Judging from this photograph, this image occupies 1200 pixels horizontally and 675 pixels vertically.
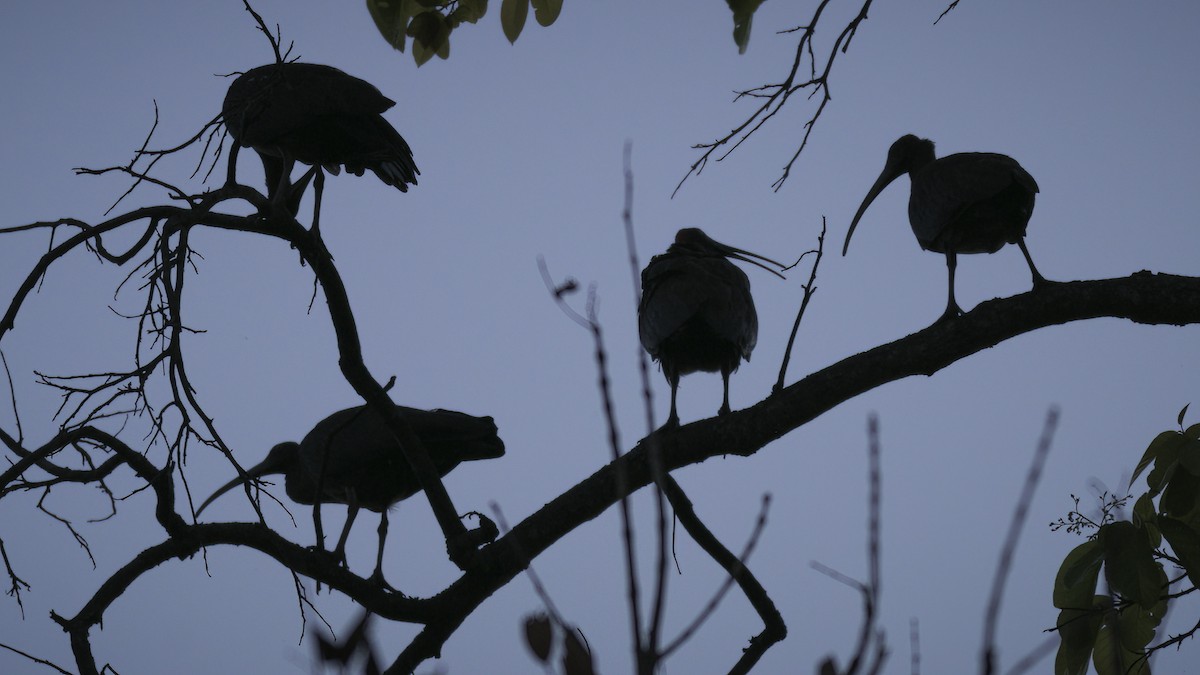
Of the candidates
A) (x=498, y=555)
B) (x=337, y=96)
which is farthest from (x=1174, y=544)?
(x=337, y=96)

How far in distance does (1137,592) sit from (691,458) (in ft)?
5.41

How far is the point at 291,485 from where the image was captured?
811 cm

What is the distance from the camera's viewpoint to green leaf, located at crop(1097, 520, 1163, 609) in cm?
288

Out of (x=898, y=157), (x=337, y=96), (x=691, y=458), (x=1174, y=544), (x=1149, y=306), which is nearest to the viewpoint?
(x=1174, y=544)

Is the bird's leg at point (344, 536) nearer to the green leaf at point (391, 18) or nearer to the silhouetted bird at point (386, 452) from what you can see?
the silhouetted bird at point (386, 452)

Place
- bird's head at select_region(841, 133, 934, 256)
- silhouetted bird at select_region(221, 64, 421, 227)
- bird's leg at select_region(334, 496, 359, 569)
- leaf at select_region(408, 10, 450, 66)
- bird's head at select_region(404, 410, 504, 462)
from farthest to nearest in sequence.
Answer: bird's head at select_region(841, 133, 934, 256)
silhouetted bird at select_region(221, 64, 421, 227)
bird's head at select_region(404, 410, 504, 462)
bird's leg at select_region(334, 496, 359, 569)
leaf at select_region(408, 10, 450, 66)

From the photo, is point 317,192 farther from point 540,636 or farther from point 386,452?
point 540,636

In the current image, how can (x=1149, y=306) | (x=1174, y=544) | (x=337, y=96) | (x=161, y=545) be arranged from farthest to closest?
(x=337, y=96) < (x=161, y=545) < (x=1149, y=306) < (x=1174, y=544)

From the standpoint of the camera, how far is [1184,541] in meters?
2.98

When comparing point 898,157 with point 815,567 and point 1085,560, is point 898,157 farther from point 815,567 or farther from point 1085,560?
point 815,567

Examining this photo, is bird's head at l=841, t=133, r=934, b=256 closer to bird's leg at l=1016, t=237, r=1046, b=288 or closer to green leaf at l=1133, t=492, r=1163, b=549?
bird's leg at l=1016, t=237, r=1046, b=288

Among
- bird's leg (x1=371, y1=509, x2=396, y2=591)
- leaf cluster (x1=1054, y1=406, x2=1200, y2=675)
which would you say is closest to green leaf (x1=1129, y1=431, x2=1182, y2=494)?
leaf cluster (x1=1054, y1=406, x2=1200, y2=675)

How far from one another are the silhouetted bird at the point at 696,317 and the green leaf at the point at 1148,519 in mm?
2539

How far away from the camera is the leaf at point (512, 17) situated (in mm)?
3023
